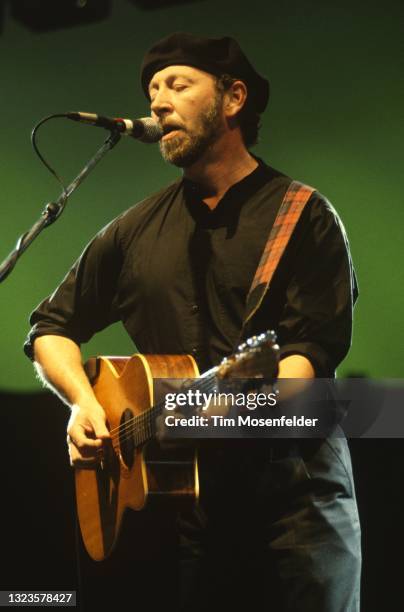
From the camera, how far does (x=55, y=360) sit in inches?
96.3

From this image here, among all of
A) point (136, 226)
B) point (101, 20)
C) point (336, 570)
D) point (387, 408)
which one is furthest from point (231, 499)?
point (101, 20)

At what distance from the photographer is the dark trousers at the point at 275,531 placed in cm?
191

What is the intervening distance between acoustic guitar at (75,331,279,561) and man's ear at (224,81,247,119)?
73 centimetres

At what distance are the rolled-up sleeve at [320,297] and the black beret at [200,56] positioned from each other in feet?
1.73

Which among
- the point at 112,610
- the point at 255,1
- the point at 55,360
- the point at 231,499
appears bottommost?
the point at 112,610

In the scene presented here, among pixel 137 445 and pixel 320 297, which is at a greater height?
pixel 320 297

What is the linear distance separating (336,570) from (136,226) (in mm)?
1071

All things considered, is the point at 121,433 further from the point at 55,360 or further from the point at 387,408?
the point at 387,408

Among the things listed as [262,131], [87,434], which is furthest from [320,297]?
[262,131]

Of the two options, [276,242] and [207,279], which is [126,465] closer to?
[207,279]

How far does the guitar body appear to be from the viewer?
192cm

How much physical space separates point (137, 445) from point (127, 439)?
0.24ft

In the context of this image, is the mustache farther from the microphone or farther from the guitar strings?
the guitar strings

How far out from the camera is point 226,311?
2.14m
